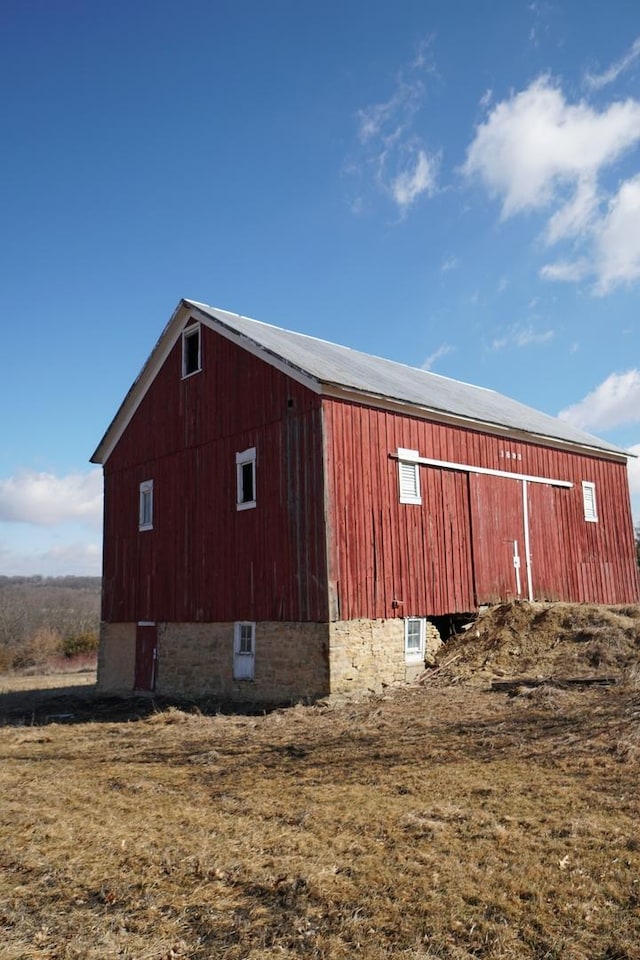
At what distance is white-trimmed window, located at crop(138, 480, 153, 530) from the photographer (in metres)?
21.4

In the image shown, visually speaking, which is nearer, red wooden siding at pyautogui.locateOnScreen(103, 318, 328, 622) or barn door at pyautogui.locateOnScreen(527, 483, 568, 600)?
red wooden siding at pyautogui.locateOnScreen(103, 318, 328, 622)

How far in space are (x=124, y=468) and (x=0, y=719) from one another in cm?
766

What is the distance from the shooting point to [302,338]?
23.1 meters

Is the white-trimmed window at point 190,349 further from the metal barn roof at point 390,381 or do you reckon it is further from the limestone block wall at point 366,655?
the limestone block wall at point 366,655

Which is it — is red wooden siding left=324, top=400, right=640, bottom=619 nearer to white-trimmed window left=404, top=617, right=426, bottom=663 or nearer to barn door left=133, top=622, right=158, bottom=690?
white-trimmed window left=404, top=617, right=426, bottom=663

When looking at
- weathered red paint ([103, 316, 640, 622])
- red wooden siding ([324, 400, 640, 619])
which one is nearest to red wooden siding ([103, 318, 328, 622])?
weathered red paint ([103, 316, 640, 622])

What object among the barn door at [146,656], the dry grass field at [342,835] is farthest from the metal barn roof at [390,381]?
the barn door at [146,656]

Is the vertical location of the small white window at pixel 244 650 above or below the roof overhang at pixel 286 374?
below

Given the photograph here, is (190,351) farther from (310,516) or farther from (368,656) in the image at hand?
(368,656)

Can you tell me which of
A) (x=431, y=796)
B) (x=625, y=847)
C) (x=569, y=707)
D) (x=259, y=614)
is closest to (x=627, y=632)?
(x=569, y=707)

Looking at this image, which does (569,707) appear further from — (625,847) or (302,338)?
(302,338)

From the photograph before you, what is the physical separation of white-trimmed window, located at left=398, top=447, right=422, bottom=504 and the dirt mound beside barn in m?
3.47

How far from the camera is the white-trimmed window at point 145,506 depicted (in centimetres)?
2139

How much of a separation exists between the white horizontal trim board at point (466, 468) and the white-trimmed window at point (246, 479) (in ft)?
10.7
